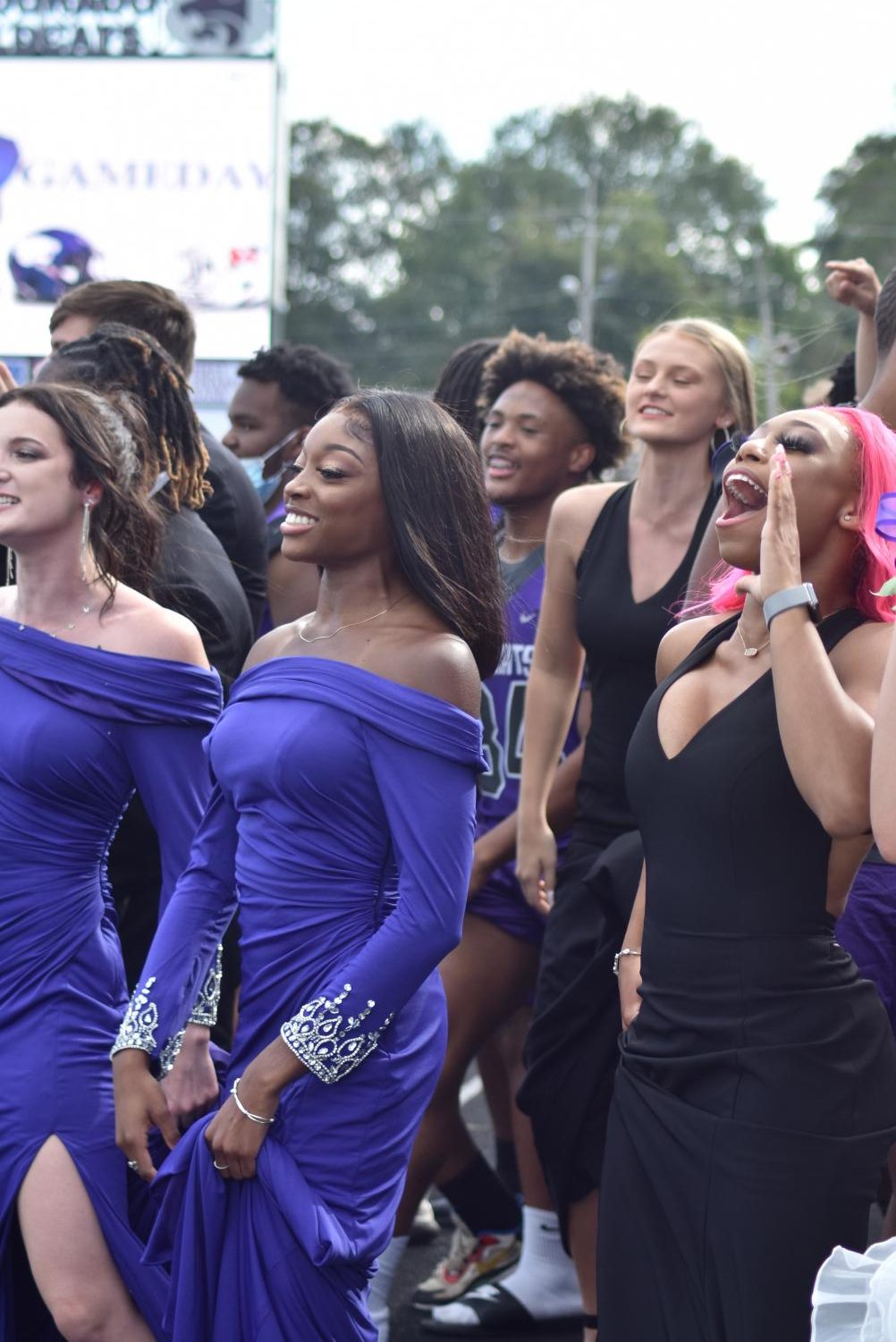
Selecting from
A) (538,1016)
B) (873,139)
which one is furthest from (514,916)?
(873,139)

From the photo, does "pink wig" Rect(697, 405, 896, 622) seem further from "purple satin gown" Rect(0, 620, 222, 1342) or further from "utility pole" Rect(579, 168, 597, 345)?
"utility pole" Rect(579, 168, 597, 345)

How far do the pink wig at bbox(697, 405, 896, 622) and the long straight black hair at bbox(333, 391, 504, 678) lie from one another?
2.20 ft

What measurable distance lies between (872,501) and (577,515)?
1.63 metres

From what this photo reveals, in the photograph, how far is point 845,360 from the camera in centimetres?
471

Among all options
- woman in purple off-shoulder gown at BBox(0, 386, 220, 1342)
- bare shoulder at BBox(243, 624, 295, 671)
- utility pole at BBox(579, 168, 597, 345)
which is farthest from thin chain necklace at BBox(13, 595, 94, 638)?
utility pole at BBox(579, 168, 597, 345)

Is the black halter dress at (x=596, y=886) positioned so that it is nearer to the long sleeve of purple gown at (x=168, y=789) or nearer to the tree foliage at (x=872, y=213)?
the long sleeve of purple gown at (x=168, y=789)

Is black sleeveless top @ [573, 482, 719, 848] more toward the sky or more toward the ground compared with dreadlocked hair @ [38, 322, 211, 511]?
more toward the ground

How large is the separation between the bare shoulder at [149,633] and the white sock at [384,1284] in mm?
1484

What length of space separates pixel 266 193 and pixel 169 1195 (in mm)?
14561

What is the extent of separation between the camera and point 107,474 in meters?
3.71

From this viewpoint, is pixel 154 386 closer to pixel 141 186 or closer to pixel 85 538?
pixel 85 538

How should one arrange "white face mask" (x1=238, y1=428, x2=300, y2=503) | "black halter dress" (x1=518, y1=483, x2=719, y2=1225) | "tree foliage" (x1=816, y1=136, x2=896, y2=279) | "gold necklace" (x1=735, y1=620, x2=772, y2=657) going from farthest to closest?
"tree foliage" (x1=816, y1=136, x2=896, y2=279) → "white face mask" (x1=238, y1=428, x2=300, y2=503) → "black halter dress" (x1=518, y1=483, x2=719, y2=1225) → "gold necklace" (x1=735, y1=620, x2=772, y2=657)

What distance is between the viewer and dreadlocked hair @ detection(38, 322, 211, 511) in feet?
13.9

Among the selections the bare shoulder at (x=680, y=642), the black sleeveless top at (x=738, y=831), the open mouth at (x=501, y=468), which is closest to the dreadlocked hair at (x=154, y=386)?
the open mouth at (x=501, y=468)
